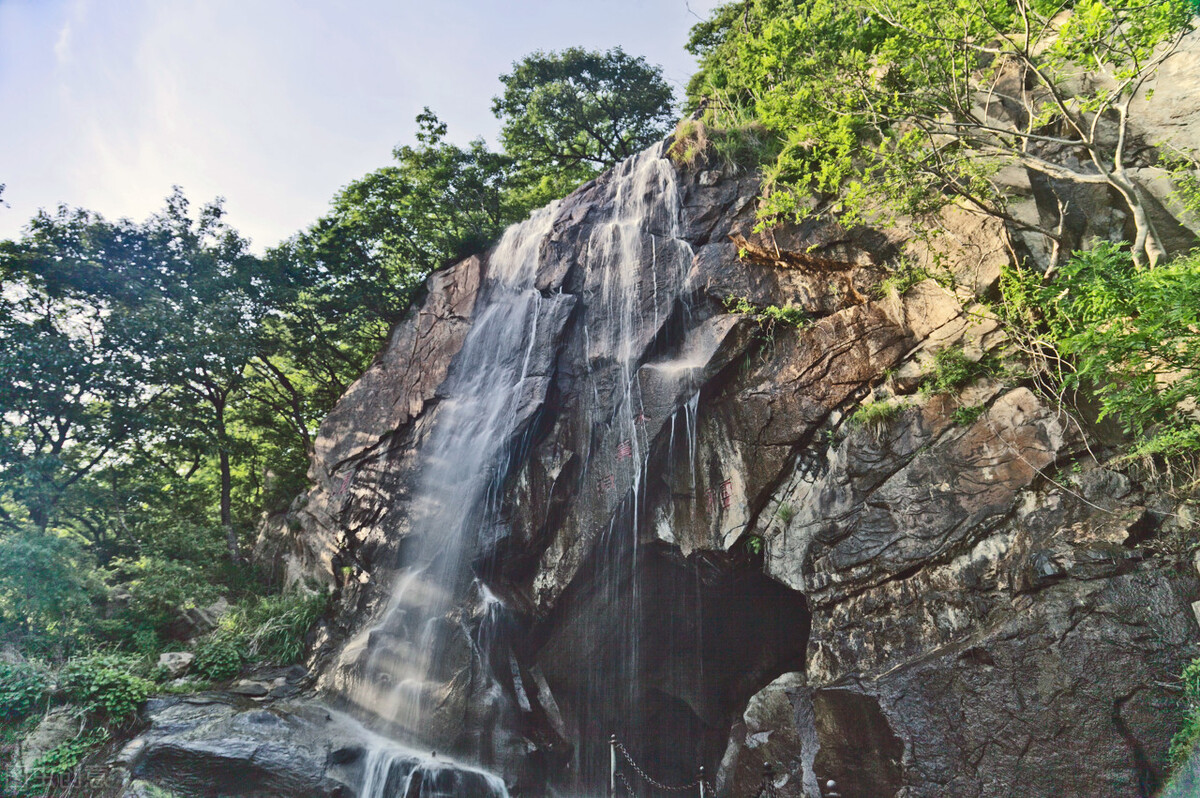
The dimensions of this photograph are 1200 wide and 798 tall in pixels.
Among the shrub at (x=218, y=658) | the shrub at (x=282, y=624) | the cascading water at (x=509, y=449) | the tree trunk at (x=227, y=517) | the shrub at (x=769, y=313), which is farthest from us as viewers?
the tree trunk at (x=227, y=517)

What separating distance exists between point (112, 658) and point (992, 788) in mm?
12200

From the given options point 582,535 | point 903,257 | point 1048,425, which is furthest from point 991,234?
point 582,535

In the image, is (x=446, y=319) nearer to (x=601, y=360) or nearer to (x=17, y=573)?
(x=601, y=360)

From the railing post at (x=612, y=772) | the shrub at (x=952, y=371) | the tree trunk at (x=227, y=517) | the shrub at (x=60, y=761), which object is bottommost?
the shrub at (x=60, y=761)

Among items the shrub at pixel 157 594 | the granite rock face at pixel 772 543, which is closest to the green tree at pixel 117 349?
the shrub at pixel 157 594

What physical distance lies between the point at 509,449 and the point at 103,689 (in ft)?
23.0

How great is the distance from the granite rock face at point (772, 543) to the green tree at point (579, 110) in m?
5.84

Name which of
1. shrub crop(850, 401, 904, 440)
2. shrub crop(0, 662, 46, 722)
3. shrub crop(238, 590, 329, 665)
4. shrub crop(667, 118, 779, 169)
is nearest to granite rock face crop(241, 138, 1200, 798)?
shrub crop(850, 401, 904, 440)

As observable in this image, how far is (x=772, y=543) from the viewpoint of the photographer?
8.69 metres

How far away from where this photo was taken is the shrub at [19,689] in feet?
27.6

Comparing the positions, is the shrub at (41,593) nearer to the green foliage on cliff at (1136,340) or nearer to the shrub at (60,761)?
the shrub at (60,761)

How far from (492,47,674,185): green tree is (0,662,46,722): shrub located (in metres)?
15.7

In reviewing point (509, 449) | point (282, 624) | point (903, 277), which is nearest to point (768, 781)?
point (509, 449)

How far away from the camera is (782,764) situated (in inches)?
306
